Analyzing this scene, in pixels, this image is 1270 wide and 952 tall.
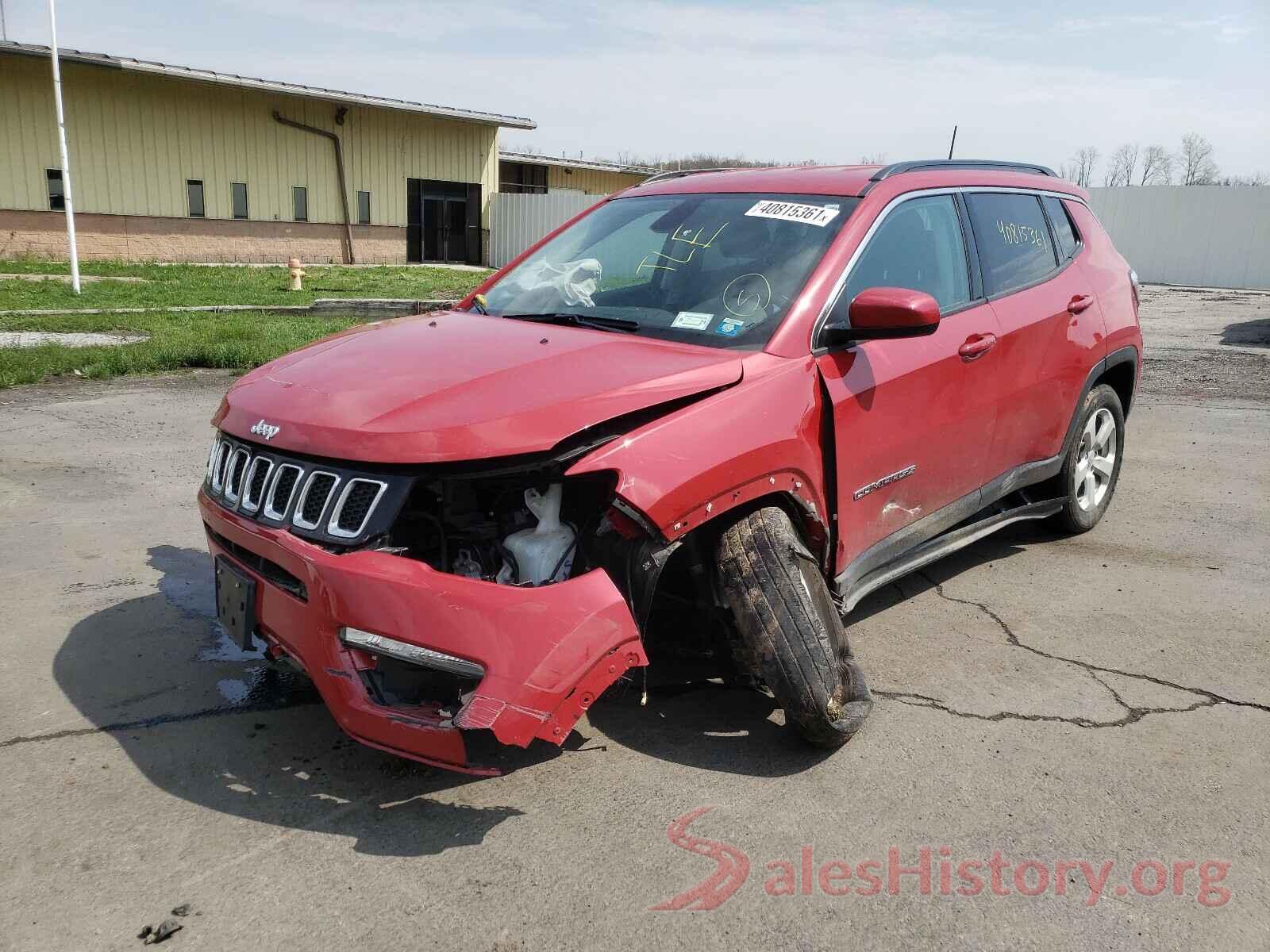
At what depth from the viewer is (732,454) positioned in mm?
3115

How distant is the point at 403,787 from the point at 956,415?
8.45ft

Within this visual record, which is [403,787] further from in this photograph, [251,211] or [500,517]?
[251,211]

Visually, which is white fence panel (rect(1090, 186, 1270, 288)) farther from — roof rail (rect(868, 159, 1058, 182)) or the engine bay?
the engine bay

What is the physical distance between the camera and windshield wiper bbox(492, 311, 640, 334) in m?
3.69

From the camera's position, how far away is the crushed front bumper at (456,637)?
2.64 m

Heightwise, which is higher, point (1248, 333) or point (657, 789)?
point (1248, 333)

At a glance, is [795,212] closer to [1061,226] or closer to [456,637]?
[1061,226]

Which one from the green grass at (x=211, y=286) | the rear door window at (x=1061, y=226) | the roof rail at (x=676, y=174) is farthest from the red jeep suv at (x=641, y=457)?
the green grass at (x=211, y=286)

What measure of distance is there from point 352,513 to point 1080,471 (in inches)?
167

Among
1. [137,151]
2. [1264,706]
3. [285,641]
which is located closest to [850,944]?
[285,641]

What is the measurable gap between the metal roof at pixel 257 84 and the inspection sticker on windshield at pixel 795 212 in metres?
25.8

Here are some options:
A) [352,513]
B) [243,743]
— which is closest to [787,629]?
[352,513]

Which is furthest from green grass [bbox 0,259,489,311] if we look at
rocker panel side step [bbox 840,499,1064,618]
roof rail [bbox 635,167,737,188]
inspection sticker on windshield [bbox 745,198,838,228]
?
inspection sticker on windshield [bbox 745,198,838,228]

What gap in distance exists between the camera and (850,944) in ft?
8.09
